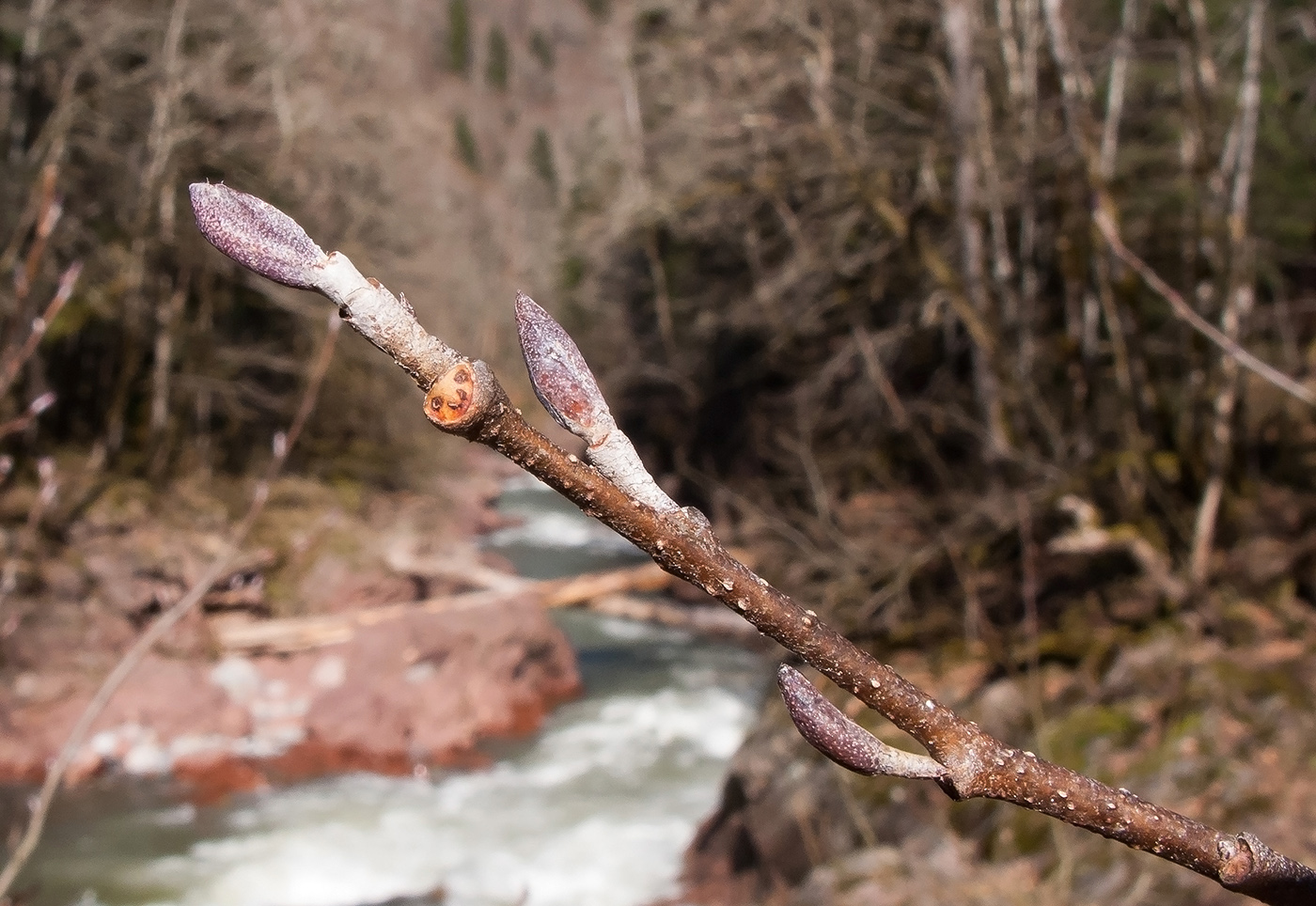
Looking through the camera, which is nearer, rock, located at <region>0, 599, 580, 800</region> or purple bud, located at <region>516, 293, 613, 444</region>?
purple bud, located at <region>516, 293, 613, 444</region>

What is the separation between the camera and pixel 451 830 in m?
8.49

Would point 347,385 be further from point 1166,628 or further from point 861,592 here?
point 1166,628

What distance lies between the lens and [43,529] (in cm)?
1112

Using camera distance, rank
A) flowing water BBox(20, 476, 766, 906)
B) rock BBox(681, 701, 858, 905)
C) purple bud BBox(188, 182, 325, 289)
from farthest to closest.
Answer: flowing water BBox(20, 476, 766, 906) → rock BBox(681, 701, 858, 905) → purple bud BBox(188, 182, 325, 289)

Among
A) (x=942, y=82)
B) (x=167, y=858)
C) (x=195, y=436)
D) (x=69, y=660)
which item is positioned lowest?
(x=167, y=858)

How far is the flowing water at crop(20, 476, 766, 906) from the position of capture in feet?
24.7

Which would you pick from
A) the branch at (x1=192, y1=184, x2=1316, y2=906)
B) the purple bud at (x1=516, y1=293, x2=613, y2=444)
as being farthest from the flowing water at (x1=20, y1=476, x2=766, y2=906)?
the purple bud at (x1=516, y1=293, x2=613, y2=444)

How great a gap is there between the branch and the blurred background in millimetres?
1213

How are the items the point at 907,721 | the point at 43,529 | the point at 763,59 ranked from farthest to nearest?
1. the point at 43,529
2. the point at 763,59
3. the point at 907,721

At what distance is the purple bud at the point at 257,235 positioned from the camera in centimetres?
43

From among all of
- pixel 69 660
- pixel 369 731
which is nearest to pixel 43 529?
pixel 69 660

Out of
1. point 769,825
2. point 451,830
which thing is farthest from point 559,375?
point 451,830

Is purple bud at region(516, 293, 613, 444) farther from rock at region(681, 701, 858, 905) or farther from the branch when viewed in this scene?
rock at region(681, 701, 858, 905)

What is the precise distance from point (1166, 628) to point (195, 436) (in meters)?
12.9
